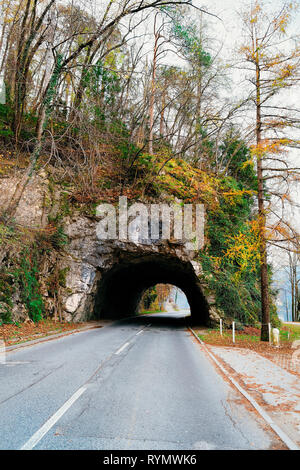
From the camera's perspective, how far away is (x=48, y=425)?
3545 mm

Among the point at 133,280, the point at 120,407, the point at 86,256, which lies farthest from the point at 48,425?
the point at 133,280

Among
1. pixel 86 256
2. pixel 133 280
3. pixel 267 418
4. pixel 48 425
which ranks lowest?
pixel 267 418

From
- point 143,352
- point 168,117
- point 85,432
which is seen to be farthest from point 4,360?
point 168,117

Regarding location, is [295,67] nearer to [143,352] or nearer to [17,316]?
[143,352]

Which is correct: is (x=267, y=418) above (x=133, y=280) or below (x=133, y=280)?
below

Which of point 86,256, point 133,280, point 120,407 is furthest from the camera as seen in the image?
point 133,280

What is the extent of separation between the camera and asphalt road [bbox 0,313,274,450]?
3242 millimetres

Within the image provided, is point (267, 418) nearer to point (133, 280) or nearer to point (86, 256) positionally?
point (86, 256)

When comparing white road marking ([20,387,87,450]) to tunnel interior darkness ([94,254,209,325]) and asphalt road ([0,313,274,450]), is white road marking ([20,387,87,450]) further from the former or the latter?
tunnel interior darkness ([94,254,209,325])

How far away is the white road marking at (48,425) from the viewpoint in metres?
3.05

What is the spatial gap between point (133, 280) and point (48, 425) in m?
25.7

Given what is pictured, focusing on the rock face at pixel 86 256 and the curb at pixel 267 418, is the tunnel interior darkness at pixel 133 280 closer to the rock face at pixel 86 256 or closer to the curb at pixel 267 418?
the rock face at pixel 86 256

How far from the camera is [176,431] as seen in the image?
11.6 feet

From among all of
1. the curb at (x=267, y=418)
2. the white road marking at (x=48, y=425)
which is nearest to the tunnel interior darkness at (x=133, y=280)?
the curb at (x=267, y=418)
